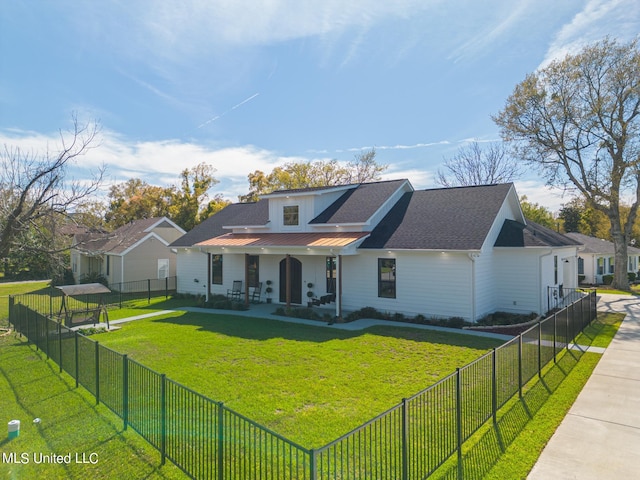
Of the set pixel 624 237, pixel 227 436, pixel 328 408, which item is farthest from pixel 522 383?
pixel 624 237

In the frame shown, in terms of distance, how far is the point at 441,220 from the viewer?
677 inches

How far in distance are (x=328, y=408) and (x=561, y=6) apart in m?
15.4

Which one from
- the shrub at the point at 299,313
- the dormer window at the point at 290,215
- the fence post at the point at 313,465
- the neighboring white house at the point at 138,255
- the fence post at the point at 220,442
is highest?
the dormer window at the point at 290,215

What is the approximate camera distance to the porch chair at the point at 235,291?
68.7 feet

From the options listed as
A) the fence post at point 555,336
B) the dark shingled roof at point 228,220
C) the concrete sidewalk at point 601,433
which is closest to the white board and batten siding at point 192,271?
the dark shingled roof at point 228,220

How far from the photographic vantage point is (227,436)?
5.60 meters

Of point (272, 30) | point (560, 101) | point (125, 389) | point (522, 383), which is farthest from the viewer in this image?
point (560, 101)

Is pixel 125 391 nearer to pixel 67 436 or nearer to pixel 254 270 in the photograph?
pixel 67 436

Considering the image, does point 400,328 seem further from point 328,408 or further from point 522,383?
point 328,408

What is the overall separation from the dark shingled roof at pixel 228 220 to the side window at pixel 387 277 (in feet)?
26.3

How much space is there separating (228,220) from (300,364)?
18.2 meters

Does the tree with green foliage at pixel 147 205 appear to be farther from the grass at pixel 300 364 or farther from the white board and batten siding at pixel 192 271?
the grass at pixel 300 364

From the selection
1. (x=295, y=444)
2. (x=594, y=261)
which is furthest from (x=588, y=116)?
(x=295, y=444)

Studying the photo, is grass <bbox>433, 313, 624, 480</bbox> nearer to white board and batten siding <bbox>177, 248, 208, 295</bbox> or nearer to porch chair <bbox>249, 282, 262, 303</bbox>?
porch chair <bbox>249, 282, 262, 303</bbox>
